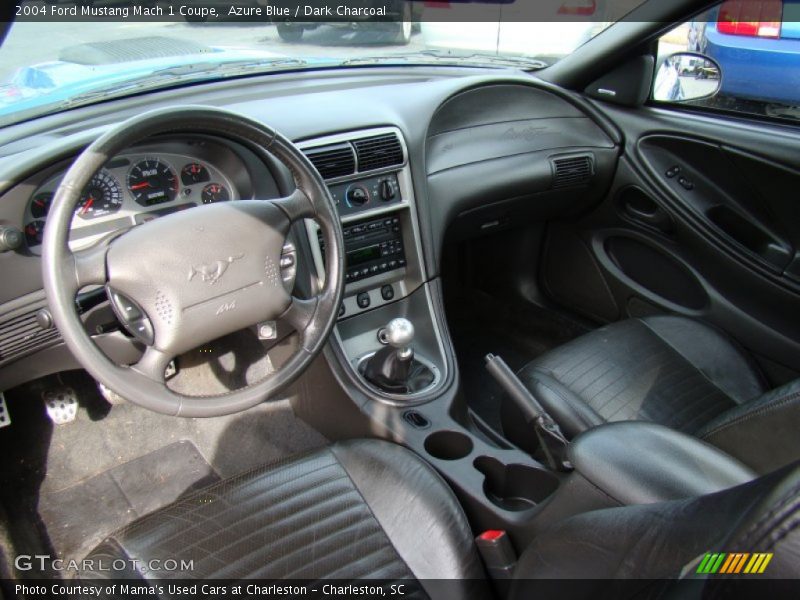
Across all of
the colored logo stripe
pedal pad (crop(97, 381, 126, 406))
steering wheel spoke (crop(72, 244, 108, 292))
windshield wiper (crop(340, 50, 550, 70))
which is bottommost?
pedal pad (crop(97, 381, 126, 406))

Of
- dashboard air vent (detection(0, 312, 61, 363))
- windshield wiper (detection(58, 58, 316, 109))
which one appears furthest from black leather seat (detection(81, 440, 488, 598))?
windshield wiper (detection(58, 58, 316, 109))

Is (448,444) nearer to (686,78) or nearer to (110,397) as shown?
(110,397)

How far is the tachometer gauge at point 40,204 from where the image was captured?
4.64 feet

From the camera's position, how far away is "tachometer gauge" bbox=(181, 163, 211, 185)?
164cm

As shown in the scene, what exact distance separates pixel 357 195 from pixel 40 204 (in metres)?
0.80

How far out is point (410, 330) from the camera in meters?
1.77

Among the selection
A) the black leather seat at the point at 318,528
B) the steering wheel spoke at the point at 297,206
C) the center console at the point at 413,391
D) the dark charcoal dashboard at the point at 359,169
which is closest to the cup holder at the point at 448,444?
the center console at the point at 413,391

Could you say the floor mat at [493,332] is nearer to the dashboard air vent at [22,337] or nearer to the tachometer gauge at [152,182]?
the tachometer gauge at [152,182]

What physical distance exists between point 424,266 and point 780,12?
1.40 m

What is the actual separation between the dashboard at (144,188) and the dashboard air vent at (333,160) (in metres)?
0.21

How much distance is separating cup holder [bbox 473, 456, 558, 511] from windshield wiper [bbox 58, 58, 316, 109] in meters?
1.36

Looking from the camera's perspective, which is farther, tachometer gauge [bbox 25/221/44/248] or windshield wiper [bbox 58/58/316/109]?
windshield wiper [bbox 58/58/316/109]

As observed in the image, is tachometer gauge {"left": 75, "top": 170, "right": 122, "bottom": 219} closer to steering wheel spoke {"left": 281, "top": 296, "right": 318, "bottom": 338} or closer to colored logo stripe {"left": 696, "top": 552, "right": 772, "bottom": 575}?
steering wheel spoke {"left": 281, "top": 296, "right": 318, "bottom": 338}

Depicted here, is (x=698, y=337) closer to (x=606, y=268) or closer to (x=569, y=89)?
(x=606, y=268)
